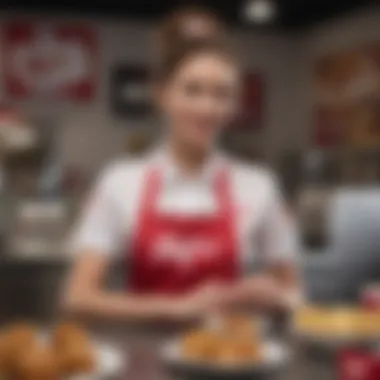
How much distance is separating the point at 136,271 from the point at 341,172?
0.55ft

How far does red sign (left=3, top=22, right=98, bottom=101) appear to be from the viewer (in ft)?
1.63

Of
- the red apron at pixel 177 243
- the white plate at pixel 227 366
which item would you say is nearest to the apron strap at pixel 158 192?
the red apron at pixel 177 243

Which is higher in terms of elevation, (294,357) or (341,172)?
(341,172)

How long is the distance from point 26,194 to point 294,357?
229mm

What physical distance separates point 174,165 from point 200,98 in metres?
0.05

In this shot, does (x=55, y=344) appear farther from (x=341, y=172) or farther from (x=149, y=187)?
(x=341, y=172)

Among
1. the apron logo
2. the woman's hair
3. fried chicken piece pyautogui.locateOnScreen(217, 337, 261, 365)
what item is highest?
the woman's hair

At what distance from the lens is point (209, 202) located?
1.77 feet

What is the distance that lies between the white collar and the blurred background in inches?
0.4

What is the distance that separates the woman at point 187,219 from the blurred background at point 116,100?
0.01 m

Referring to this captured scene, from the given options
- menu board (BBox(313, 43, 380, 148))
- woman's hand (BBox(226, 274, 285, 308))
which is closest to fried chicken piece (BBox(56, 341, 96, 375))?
woman's hand (BBox(226, 274, 285, 308))

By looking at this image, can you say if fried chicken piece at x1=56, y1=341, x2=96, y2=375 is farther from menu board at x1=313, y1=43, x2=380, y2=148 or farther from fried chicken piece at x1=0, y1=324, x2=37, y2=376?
menu board at x1=313, y1=43, x2=380, y2=148

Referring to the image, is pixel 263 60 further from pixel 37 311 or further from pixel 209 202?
pixel 37 311

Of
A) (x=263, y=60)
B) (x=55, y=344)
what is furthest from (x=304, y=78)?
(x=55, y=344)
